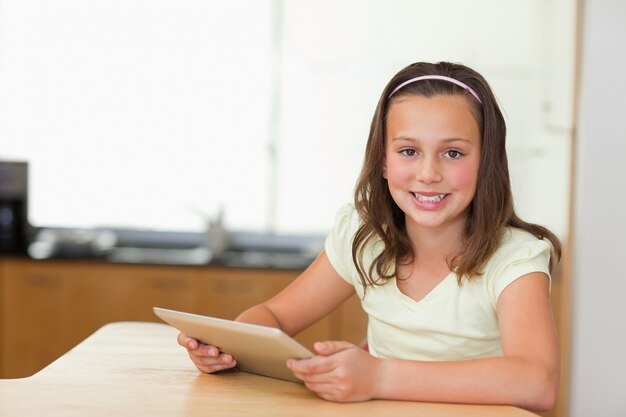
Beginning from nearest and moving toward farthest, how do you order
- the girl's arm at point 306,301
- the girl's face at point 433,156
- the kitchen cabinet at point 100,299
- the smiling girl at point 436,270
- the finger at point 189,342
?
1. the smiling girl at point 436,270
2. the finger at point 189,342
3. the girl's face at point 433,156
4. the girl's arm at point 306,301
5. the kitchen cabinet at point 100,299

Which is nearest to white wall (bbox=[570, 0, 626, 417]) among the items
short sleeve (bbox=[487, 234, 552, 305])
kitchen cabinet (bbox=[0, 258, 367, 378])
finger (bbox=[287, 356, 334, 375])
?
kitchen cabinet (bbox=[0, 258, 367, 378])

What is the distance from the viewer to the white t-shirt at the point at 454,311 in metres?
1.81

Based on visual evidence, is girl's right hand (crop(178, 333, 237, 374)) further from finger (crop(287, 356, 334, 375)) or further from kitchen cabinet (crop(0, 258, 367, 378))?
kitchen cabinet (crop(0, 258, 367, 378))

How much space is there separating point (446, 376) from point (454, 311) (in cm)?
33

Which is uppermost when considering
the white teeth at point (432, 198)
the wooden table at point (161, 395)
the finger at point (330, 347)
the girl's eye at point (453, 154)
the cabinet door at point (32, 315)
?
the girl's eye at point (453, 154)

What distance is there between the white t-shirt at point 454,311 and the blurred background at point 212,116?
7.69 feet

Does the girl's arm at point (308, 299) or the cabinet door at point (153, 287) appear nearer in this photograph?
the girl's arm at point (308, 299)

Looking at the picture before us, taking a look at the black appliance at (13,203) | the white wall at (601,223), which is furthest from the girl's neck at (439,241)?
the black appliance at (13,203)

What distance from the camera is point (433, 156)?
1.81 m

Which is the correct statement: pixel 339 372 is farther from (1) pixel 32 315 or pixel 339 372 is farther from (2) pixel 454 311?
(1) pixel 32 315

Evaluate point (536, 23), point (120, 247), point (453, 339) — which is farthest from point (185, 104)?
point (453, 339)

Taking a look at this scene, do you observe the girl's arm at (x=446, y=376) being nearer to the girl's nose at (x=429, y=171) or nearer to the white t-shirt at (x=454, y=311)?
the white t-shirt at (x=454, y=311)

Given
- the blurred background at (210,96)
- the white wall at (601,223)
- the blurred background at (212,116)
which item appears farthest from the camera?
the blurred background at (210,96)

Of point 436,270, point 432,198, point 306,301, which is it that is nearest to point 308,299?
point 306,301
